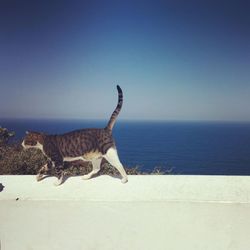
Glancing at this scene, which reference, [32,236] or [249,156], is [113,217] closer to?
[32,236]

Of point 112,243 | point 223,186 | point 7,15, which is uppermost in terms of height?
point 7,15

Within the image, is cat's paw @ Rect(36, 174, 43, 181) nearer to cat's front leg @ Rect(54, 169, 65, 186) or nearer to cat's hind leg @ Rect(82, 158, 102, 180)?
cat's front leg @ Rect(54, 169, 65, 186)

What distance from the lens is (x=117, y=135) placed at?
2988 millimetres

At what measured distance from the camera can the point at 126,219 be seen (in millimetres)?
2551

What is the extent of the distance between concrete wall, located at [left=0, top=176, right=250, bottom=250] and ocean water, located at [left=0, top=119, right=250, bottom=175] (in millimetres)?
424

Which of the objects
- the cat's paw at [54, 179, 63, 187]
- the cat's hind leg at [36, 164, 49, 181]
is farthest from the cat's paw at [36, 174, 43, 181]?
the cat's paw at [54, 179, 63, 187]

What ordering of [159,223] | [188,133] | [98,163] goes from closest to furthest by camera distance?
[159,223] → [98,163] → [188,133]

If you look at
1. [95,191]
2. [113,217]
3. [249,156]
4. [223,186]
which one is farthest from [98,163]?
[249,156]

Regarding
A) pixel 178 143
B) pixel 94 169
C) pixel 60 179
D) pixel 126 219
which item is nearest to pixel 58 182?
pixel 60 179

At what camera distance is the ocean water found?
2.97 metres

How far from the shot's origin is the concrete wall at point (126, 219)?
2.54 metres

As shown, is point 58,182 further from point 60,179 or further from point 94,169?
point 94,169

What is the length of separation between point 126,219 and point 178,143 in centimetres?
72

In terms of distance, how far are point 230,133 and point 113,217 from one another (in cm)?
98
